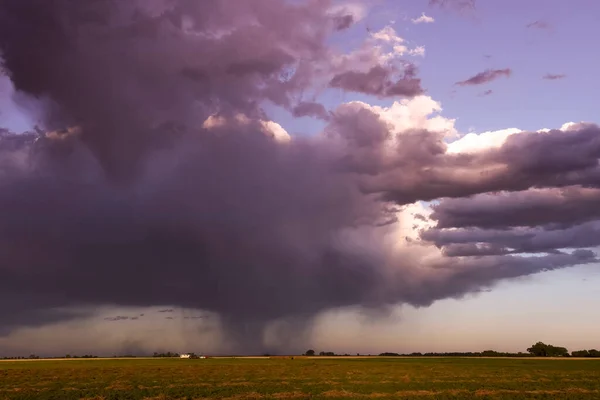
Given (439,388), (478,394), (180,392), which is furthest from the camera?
(439,388)

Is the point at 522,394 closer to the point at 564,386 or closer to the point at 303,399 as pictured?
the point at 564,386

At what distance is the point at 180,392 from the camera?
188 feet

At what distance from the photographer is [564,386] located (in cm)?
6350

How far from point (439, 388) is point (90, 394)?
36.9m

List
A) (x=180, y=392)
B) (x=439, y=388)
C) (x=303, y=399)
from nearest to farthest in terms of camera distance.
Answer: (x=303, y=399) < (x=180, y=392) < (x=439, y=388)

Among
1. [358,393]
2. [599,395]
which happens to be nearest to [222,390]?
[358,393]

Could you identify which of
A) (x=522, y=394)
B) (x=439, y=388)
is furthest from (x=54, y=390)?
(x=522, y=394)

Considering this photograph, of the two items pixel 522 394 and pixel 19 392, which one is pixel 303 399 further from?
pixel 19 392

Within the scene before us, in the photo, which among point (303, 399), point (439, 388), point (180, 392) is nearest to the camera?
point (303, 399)

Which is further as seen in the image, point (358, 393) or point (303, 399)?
point (358, 393)

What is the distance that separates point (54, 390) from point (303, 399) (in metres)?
28.8

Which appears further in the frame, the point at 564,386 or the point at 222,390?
the point at 564,386

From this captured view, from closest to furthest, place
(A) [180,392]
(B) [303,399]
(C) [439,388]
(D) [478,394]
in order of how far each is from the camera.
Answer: (B) [303,399], (D) [478,394], (A) [180,392], (C) [439,388]

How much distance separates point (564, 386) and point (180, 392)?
43305 millimetres
